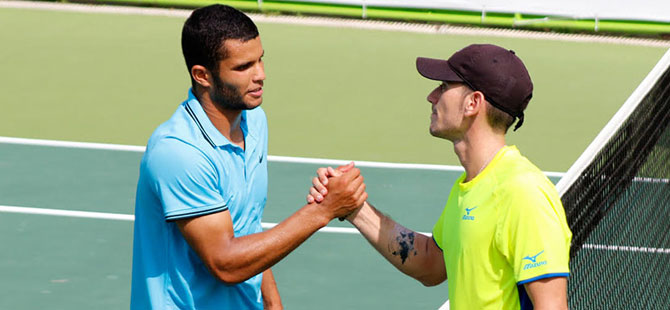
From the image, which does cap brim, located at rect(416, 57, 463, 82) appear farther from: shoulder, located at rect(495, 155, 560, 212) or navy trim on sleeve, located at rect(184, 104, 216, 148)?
navy trim on sleeve, located at rect(184, 104, 216, 148)

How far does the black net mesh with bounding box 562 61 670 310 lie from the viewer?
5.93m

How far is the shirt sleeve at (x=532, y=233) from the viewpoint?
360 centimetres

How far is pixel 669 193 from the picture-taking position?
862 centimetres

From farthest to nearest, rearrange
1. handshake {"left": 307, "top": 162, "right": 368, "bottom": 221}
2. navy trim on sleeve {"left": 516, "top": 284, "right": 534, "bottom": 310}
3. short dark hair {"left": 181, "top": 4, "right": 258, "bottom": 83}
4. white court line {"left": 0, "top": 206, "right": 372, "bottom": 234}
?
white court line {"left": 0, "top": 206, "right": 372, "bottom": 234}
handshake {"left": 307, "top": 162, "right": 368, "bottom": 221}
short dark hair {"left": 181, "top": 4, "right": 258, "bottom": 83}
navy trim on sleeve {"left": 516, "top": 284, "right": 534, "bottom": 310}

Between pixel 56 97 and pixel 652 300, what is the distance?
8522 mm

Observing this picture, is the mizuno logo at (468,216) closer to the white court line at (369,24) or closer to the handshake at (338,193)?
the handshake at (338,193)

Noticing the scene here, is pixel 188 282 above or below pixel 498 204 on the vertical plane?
below

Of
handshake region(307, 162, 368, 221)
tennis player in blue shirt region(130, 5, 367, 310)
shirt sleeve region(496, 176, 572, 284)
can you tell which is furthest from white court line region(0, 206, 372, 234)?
shirt sleeve region(496, 176, 572, 284)

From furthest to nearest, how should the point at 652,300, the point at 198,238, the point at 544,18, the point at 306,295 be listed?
the point at 544,18
the point at 306,295
the point at 652,300
the point at 198,238

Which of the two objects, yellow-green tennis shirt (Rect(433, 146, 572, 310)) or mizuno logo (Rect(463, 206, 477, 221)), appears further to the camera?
mizuno logo (Rect(463, 206, 477, 221))

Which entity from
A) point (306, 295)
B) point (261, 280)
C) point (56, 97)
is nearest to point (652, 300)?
point (306, 295)

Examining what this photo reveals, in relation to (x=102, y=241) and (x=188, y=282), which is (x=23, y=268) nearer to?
(x=102, y=241)

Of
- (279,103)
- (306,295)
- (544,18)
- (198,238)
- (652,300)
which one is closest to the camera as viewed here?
(198,238)

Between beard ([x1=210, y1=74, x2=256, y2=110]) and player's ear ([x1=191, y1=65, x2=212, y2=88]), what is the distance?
0.02 meters
